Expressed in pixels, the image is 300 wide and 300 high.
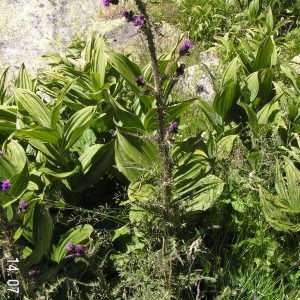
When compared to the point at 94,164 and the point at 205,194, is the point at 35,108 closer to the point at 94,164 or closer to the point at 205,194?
the point at 94,164

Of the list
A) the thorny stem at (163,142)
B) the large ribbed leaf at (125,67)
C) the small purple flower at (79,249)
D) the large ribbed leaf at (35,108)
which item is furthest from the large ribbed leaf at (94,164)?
the small purple flower at (79,249)

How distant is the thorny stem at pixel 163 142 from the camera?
2.49m

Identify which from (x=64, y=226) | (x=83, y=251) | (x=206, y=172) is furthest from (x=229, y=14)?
(x=83, y=251)

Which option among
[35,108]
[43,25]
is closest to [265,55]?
[35,108]

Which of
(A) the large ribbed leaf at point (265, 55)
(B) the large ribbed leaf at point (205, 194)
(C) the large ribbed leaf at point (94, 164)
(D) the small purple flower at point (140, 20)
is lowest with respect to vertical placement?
(B) the large ribbed leaf at point (205, 194)

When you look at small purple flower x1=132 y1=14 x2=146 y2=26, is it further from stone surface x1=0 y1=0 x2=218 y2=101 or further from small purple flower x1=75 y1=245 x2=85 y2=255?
stone surface x1=0 y1=0 x2=218 y2=101

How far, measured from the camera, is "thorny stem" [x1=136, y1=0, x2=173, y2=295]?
249 cm

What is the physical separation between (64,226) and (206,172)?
3.37ft

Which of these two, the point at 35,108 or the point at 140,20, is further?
the point at 35,108

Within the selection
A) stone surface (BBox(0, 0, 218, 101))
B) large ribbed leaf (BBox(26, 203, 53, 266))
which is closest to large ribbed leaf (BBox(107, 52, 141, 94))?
large ribbed leaf (BBox(26, 203, 53, 266))

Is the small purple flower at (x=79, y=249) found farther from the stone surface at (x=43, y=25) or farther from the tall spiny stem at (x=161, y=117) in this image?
the stone surface at (x=43, y=25)

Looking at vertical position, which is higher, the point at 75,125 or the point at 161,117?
the point at 161,117

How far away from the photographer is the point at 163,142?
2637 millimetres

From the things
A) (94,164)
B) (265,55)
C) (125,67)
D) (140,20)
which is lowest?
(94,164)
